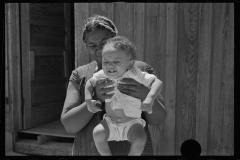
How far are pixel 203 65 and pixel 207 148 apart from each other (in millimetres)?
1020

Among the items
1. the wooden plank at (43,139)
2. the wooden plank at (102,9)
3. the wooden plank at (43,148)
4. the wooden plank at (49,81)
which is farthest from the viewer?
the wooden plank at (49,81)

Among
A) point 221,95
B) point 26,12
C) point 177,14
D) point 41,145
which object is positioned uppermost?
point 26,12

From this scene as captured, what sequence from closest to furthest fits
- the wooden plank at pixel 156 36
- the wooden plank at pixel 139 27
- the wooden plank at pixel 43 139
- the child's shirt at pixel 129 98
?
1. the child's shirt at pixel 129 98
2. the wooden plank at pixel 156 36
3. the wooden plank at pixel 139 27
4. the wooden plank at pixel 43 139

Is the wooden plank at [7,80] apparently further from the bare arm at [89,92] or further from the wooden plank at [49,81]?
the bare arm at [89,92]

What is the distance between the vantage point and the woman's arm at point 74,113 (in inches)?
73.9

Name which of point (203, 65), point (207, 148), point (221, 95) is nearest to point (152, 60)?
point (203, 65)

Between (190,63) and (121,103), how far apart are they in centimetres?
218

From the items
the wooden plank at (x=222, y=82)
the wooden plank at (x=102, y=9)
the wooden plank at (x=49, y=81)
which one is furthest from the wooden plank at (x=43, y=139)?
the wooden plank at (x=222, y=82)

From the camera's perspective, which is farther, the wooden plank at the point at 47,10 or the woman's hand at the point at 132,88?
the wooden plank at the point at 47,10

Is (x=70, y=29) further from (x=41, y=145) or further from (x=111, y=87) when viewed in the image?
(x=111, y=87)

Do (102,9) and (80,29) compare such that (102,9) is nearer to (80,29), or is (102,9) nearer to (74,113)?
(80,29)

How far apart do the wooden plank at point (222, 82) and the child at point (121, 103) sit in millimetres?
2101

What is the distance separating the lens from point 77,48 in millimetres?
4301

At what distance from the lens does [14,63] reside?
199 inches
